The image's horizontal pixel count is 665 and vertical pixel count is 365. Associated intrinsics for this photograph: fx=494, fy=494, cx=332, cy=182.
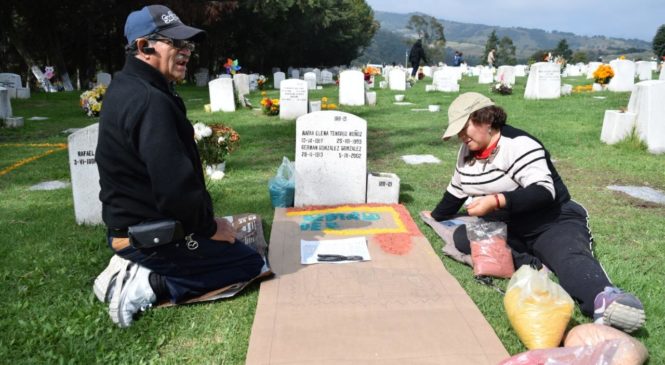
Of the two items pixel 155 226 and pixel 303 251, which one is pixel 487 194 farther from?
pixel 155 226

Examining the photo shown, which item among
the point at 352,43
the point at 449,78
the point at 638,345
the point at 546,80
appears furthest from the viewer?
the point at 352,43

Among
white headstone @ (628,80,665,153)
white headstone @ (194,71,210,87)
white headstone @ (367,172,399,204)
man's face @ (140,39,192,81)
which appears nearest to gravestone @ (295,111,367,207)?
white headstone @ (367,172,399,204)

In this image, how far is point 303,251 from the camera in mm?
4141

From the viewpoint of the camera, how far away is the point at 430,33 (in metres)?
108

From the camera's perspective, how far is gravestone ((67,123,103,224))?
465 centimetres

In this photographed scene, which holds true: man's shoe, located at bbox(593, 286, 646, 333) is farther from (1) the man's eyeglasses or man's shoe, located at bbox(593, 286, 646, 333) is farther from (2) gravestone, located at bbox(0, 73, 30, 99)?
(2) gravestone, located at bbox(0, 73, 30, 99)

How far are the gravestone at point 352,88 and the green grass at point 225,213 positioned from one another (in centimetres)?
481

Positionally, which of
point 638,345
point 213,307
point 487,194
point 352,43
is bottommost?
point 213,307

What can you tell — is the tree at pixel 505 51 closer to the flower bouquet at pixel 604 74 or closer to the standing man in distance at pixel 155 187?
Result: the flower bouquet at pixel 604 74

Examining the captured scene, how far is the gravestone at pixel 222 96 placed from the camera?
13711 millimetres

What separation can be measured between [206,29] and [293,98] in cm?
2353

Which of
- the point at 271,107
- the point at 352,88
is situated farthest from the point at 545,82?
the point at 271,107

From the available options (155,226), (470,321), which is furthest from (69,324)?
(470,321)

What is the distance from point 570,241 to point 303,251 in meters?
2.03
